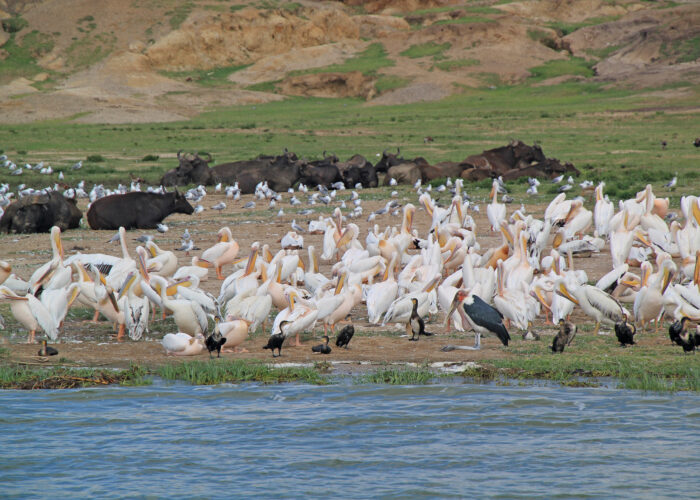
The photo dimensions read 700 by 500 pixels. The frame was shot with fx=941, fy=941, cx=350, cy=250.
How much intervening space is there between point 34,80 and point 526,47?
35862 millimetres

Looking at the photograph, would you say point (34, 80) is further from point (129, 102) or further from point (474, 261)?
point (474, 261)

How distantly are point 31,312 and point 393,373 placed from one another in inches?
136

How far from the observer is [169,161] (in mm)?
28500

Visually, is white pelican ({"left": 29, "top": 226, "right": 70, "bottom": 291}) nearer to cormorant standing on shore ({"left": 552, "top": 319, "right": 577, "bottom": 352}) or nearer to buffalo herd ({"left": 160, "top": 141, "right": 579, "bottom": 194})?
cormorant standing on shore ({"left": 552, "top": 319, "right": 577, "bottom": 352})

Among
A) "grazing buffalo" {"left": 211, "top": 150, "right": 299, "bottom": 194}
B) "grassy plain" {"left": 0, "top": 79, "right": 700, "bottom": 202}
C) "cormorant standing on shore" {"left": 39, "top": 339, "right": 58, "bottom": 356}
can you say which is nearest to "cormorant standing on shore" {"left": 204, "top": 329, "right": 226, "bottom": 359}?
"cormorant standing on shore" {"left": 39, "top": 339, "right": 58, "bottom": 356}

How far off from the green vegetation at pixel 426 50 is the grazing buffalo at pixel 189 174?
4804cm

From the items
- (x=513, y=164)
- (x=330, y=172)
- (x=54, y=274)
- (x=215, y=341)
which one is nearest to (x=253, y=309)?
(x=215, y=341)

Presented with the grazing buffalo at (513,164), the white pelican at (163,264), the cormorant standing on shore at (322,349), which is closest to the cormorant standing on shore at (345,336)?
the cormorant standing on shore at (322,349)

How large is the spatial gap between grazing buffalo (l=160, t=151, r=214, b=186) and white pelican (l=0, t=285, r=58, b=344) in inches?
593

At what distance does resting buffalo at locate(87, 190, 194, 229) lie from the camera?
16.8 metres

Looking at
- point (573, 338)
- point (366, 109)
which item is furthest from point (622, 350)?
point (366, 109)

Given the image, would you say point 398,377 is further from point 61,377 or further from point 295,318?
point 61,377

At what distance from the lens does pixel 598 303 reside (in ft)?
29.1

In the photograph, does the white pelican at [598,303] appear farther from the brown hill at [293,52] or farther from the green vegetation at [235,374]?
the brown hill at [293,52]
